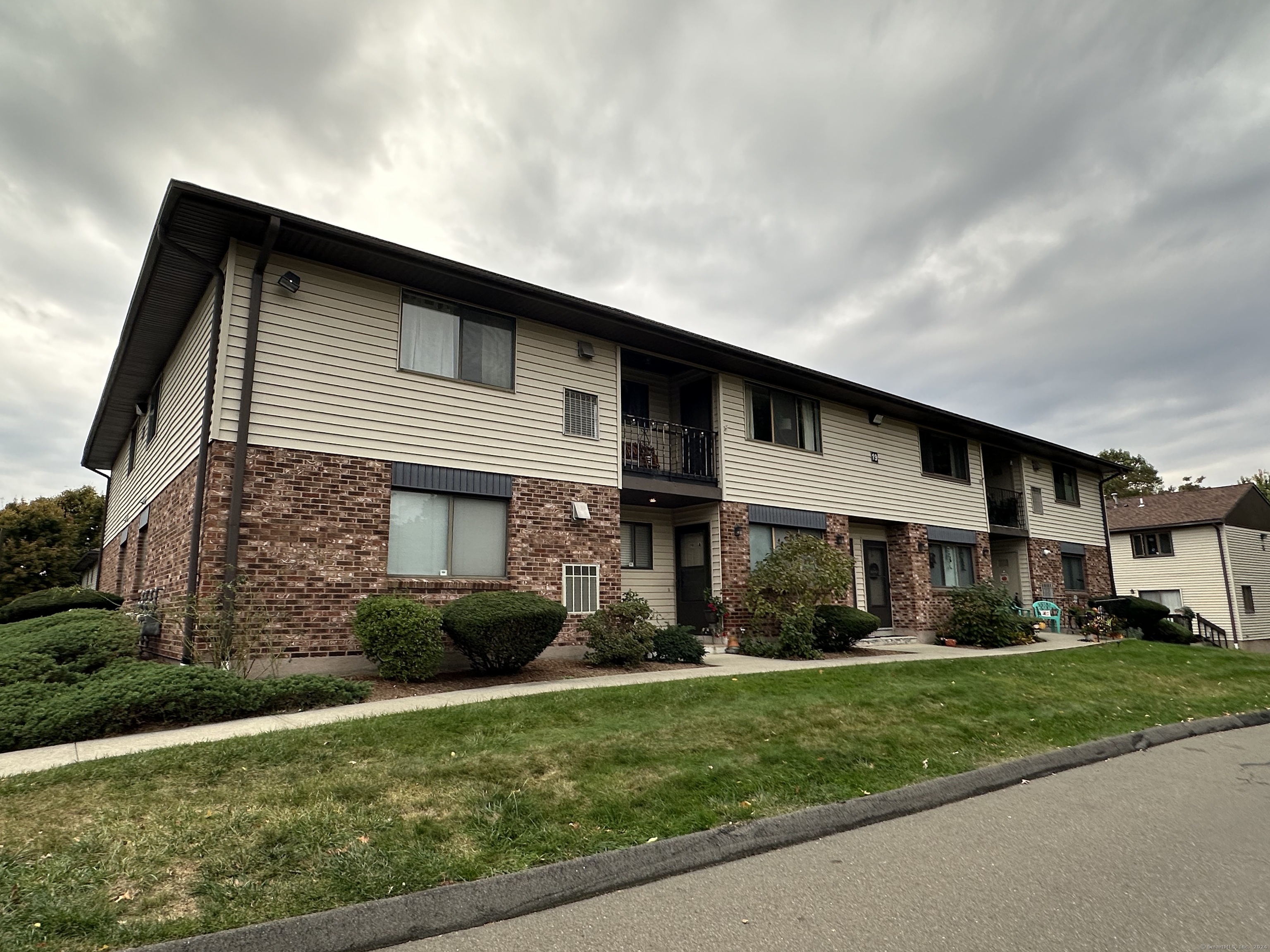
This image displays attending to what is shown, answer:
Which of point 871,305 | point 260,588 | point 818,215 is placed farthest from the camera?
point 871,305

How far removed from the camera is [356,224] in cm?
1126

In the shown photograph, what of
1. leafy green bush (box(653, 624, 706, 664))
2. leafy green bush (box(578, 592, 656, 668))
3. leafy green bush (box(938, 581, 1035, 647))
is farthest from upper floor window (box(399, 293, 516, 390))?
leafy green bush (box(938, 581, 1035, 647))

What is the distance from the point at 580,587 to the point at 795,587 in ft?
13.1

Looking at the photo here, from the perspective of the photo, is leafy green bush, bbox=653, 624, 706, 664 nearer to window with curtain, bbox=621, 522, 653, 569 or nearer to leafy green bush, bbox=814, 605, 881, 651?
leafy green bush, bbox=814, 605, 881, 651

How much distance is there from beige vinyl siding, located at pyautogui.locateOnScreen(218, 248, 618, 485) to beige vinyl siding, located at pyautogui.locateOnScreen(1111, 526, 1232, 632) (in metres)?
27.0

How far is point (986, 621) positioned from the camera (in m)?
16.0

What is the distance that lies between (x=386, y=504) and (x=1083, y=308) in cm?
1574

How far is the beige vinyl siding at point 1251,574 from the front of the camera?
1122 inches

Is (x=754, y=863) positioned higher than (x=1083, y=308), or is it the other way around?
(x=1083, y=308)

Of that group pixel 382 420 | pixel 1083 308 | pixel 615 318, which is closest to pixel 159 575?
pixel 382 420

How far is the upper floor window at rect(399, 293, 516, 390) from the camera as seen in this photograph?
1109cm

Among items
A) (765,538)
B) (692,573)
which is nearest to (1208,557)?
(765,538)

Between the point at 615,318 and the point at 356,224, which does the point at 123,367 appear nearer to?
the point at 356,224

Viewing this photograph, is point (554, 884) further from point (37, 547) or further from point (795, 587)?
point (37, 547)
